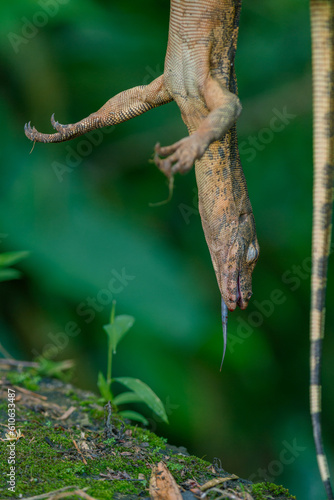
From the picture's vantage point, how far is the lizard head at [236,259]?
3188 mm

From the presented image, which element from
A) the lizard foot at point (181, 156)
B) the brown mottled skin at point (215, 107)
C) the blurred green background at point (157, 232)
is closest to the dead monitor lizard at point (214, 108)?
the brown mottled skin at point (215, 107)

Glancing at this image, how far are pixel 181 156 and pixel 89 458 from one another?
167cm

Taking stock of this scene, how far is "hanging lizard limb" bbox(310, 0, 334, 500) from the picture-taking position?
2363 millimetres

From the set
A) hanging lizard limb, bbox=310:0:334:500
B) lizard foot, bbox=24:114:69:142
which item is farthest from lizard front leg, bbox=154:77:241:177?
lizard foot, bbox=24:114:69:142

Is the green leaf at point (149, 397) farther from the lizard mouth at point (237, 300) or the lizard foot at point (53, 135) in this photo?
the lizard foot at point (53, 135)

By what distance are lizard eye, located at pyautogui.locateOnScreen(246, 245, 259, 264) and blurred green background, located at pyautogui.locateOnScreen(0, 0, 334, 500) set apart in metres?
2.96

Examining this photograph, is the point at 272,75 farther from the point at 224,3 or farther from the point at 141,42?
the point at 224,3

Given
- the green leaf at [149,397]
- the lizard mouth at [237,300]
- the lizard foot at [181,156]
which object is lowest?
the green leaf at [149,397]

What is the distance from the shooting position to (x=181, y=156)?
2514 mm

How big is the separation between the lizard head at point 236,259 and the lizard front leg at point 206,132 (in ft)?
2.10

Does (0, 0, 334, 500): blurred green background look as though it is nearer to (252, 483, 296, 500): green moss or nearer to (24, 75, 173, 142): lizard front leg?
(24, 75, 173, 142): lizard front leg

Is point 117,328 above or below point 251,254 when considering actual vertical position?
below

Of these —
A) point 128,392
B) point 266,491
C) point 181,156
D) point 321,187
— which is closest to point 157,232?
point 128,392

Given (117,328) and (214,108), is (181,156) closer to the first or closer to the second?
(214,108)
